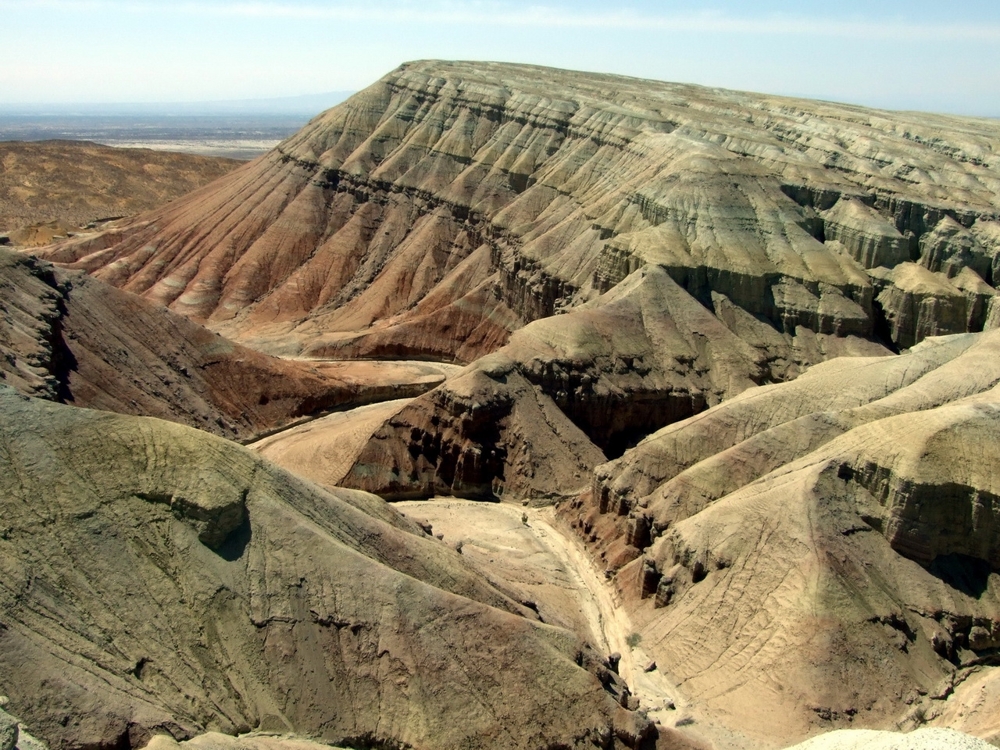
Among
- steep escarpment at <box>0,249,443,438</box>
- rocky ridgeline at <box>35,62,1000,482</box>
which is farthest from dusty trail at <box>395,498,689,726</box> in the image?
steep escarpment at <box>0,249,443,438</box>

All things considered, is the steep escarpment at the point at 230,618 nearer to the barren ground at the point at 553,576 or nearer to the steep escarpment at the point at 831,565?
the barren ground at the point at 553,576

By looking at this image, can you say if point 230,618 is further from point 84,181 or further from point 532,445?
point 84,181

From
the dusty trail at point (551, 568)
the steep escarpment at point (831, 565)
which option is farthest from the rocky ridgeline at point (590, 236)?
the steep escarpment at point (831, 565)

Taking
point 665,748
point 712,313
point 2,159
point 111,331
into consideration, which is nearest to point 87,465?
point 665,748

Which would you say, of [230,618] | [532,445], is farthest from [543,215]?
[230,618]

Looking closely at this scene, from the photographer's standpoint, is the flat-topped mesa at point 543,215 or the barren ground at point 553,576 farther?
the flat-topped mesa at point 543,215

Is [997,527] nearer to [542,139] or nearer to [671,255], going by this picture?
[671,255]

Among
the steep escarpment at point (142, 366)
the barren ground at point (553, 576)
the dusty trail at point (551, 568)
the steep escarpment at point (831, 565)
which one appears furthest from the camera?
the steep escarpment at point (142, 366)
